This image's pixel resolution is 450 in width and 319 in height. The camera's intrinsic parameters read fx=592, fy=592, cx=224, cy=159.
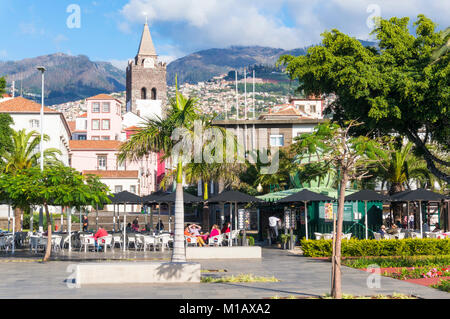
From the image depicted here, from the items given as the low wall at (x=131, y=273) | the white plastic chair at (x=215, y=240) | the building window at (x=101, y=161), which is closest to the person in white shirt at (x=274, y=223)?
the white plastic chair at (x=215, y=240)

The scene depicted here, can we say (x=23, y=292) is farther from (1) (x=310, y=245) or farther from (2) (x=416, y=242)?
(2) (x=416, y=242)

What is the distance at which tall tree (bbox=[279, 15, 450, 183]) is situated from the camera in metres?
23.8

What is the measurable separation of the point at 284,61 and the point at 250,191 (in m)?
19.8

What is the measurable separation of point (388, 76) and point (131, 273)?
14.7 meters

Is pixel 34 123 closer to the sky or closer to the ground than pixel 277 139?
closer to the sky

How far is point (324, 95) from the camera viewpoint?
2886 cm

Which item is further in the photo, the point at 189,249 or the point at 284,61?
the point at 284,61

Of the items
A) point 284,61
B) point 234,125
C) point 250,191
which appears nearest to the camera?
point 284,61

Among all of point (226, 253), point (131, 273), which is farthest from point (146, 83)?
point (131, 273)

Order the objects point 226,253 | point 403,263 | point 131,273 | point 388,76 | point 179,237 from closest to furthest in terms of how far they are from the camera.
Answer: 1. point 131,273
2. point 179,237
3. point 403,263
4. point 388,76
5. point 226,253

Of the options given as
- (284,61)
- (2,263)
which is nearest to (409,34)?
(284,61)

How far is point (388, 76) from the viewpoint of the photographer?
969 inches

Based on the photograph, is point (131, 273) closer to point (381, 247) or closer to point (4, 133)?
point (381, 247)
